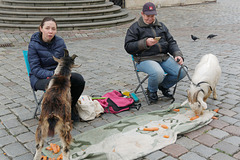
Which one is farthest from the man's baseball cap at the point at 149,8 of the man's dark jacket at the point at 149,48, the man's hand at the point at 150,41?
the man's hand at the point at 150,41

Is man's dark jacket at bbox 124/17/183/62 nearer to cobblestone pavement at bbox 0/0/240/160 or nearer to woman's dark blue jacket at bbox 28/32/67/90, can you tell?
cobblestone pavement at bbox 0/0/240/160

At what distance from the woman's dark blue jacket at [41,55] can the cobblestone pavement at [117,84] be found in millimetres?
836

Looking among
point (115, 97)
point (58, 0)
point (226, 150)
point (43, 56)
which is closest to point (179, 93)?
point (115, 97)

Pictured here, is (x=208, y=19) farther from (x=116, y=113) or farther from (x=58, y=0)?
(x=116, y=113)

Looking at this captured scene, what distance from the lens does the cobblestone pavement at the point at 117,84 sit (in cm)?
370

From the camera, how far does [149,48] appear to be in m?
5.08

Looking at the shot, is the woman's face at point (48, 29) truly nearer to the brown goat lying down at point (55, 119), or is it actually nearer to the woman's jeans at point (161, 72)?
the brown goat lying down at point (55, 119)

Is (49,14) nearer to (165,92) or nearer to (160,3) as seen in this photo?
(165,92)

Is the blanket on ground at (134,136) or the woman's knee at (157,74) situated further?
the woman's knee at (157,74)

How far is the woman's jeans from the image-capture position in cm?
501

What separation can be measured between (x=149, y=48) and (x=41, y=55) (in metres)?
1.94

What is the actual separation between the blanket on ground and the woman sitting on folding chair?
0.73 m

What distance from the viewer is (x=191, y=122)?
4305 millimetres

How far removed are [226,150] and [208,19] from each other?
13615 mm
